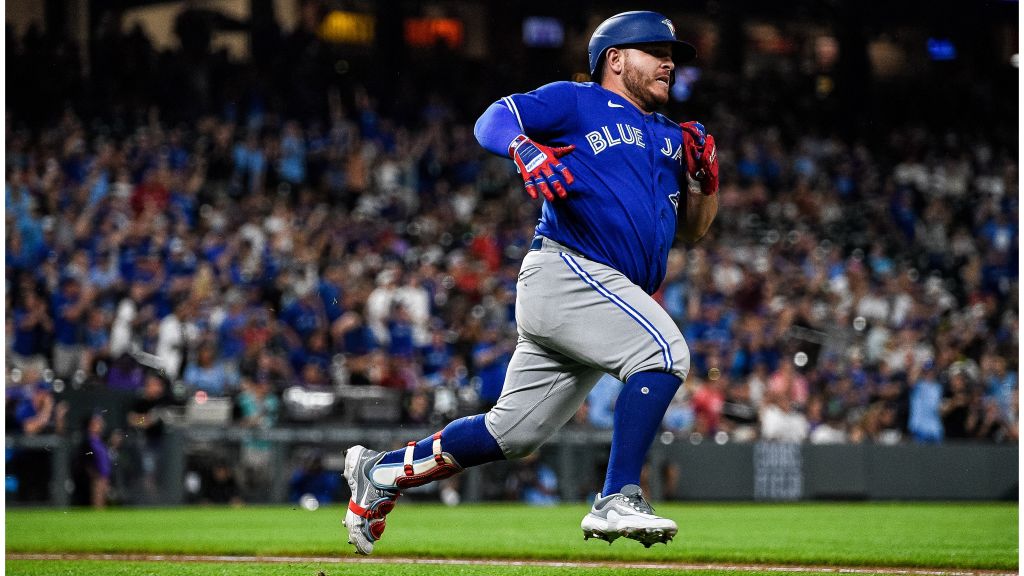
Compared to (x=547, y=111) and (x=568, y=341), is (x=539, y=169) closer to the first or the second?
(x=547, y=111)

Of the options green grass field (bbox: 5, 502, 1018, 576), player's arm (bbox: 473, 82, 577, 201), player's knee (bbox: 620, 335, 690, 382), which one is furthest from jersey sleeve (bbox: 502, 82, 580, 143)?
green grass field (bbox: 5, 502, 1018, 576)

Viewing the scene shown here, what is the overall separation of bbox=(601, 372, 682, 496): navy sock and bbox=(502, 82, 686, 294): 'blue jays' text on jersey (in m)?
0.44

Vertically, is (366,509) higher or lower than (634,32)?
lower

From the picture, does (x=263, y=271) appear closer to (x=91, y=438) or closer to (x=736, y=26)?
(x=91, y=438)

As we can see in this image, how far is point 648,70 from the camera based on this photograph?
5.11 meters

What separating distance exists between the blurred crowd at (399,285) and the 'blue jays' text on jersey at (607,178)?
947cm

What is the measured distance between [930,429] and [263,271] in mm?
8126

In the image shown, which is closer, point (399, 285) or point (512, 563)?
point (512, 563)

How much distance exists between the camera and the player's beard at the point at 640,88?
5.12 metres

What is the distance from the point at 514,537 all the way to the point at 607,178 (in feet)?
15.7

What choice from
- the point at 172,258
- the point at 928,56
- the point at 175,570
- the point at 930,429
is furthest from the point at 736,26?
the point at 175,570

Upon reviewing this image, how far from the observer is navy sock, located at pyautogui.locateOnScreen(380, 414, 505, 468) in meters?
5.13

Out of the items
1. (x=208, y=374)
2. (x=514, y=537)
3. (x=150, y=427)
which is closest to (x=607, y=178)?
(x=514, y=537)

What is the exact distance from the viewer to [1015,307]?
1920cm
